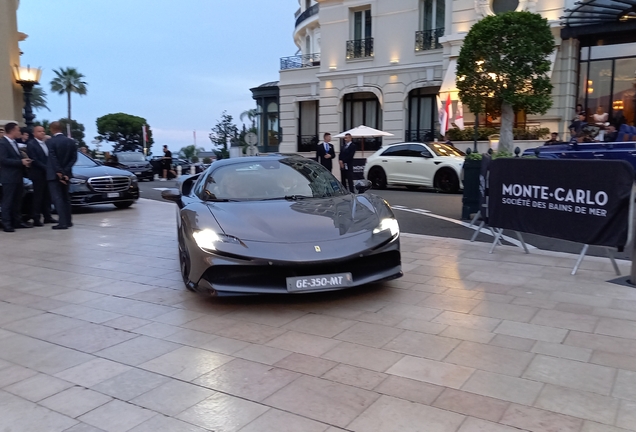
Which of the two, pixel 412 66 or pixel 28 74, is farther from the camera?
pixel 412 66

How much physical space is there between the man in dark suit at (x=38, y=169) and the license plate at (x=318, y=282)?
23.5 feet

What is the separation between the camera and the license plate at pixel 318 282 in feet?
14.6

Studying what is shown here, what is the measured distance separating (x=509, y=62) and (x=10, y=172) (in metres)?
14.6

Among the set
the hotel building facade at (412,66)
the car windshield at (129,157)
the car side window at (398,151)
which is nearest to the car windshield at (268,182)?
the car side window at (398,151)

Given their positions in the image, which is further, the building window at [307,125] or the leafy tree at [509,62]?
the building window at [307,125]

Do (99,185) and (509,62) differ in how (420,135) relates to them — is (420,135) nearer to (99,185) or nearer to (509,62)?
(509,62)

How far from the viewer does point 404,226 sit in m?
9.52

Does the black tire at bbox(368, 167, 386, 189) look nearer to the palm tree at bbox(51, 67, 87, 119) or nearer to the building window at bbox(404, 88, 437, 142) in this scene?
the building window at bbox(404, 88, 437, 142)

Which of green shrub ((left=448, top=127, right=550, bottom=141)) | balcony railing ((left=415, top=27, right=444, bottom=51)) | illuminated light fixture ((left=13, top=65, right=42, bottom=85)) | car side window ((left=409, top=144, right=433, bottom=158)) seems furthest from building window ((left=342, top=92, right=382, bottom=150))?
illuminated light fixture ((left=13, top=65, right=42, bottom=85))

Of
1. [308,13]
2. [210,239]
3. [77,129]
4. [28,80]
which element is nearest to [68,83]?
[77,129]

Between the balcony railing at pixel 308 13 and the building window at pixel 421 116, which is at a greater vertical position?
the balcony railing at pixel 308 13

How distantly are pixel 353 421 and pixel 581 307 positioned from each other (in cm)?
288

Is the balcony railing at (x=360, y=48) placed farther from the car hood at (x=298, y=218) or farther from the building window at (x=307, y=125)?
the car hood at (x=298, y=218)

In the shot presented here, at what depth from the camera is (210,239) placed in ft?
15.3
